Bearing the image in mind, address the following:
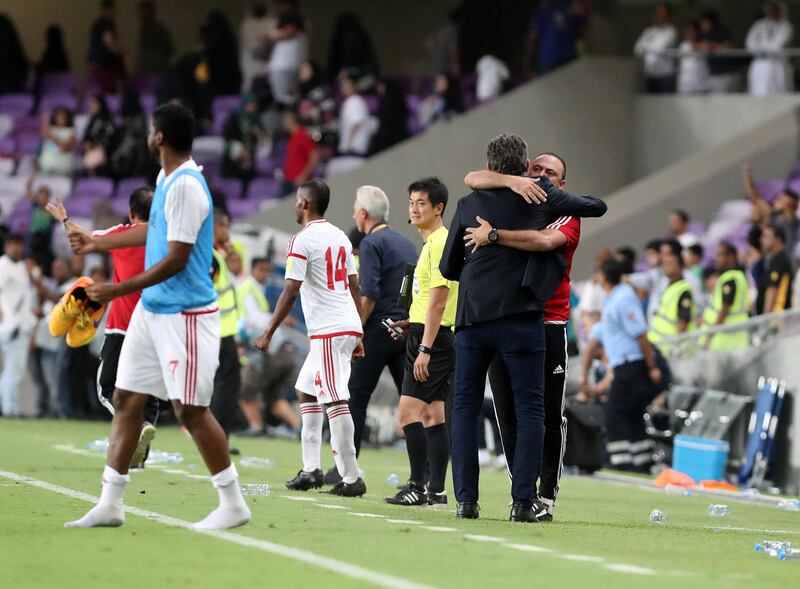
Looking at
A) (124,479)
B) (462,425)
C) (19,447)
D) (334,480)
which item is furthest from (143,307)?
(19,447)

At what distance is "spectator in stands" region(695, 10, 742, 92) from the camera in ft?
80.9

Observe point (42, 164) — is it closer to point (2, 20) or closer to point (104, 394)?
point (2, 20)

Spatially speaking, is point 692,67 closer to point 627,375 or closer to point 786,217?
point 786,217

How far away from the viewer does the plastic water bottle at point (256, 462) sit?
14203 millimetres

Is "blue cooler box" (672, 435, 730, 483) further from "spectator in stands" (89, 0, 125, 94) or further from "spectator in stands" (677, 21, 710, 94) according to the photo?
"spectator in stands" (89, 0, 125, 94)

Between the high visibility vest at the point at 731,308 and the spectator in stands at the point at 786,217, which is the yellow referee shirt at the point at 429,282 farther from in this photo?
the spectator in stands at the point at 786,217

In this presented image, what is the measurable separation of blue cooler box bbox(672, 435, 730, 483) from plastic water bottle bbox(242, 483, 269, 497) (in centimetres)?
577

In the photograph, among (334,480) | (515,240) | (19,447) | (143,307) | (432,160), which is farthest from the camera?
(432,160)

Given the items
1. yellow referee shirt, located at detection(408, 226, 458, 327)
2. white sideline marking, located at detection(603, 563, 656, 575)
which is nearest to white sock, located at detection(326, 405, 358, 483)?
yellow referee shirt, located at detection(408, 226, 458, 327)

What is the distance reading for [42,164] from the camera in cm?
2627

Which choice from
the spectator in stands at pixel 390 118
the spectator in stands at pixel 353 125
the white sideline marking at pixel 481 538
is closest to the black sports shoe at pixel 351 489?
the white sideline marking at pixel 481 538

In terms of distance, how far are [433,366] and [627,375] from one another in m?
6.50

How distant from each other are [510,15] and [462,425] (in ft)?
63.6

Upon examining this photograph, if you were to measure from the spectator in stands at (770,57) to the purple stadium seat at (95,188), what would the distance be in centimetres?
964
